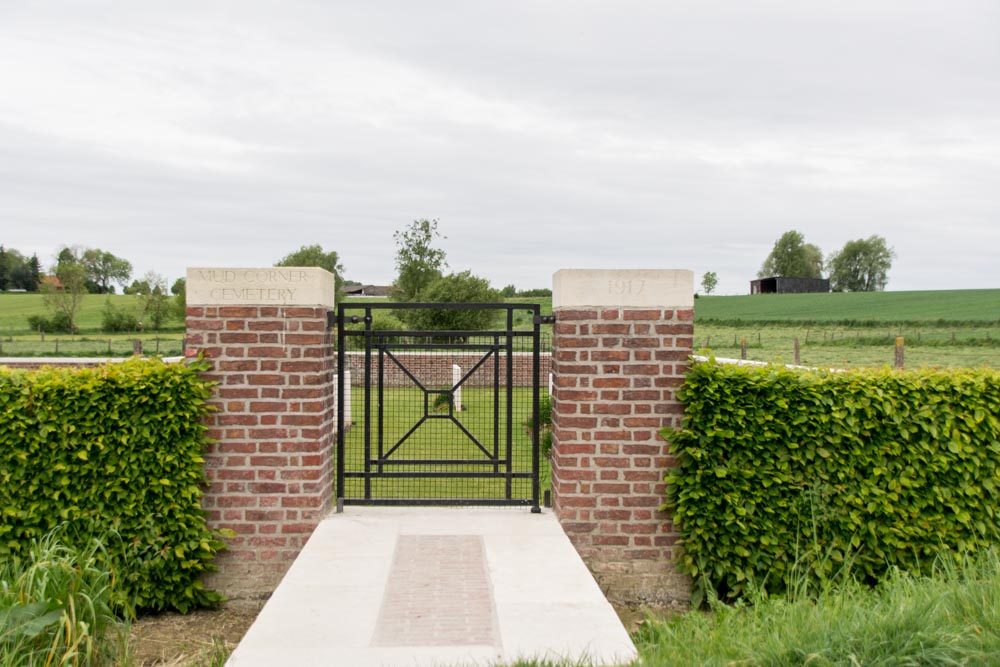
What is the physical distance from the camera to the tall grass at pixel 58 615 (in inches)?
129

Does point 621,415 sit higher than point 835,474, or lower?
higher

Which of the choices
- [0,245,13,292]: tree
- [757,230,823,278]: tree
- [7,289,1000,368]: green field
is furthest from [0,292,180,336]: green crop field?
[757,230,823,278]: tree

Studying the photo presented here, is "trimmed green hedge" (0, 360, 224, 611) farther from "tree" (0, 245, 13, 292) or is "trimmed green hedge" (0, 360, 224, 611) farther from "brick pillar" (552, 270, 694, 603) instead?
"tree" (0, 245, 13, 292)

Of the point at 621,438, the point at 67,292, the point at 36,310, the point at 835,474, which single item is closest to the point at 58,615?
the point at 621,438

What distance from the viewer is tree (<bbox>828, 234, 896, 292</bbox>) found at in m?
77.2

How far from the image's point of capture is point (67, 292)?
41.4 metres

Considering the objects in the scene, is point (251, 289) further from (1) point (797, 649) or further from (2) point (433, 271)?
(2) point (433, 271)

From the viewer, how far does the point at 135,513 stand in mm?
4602

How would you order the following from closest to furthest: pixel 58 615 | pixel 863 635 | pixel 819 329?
pixel 863 635 < pixel 58 615 < pixel 819 329

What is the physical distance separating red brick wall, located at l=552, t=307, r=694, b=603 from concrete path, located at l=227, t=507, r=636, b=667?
40 cm

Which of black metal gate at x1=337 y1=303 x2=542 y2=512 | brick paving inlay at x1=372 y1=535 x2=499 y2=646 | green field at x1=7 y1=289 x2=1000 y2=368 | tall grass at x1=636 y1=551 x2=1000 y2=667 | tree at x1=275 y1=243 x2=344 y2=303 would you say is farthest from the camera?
tree at x1=275 y1=243 x2=344 y2=303

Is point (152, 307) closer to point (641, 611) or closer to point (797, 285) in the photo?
point (641, 611)

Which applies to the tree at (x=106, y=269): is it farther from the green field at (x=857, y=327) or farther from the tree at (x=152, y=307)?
the green field at (x=857, y=327)

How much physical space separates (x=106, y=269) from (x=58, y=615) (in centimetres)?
7324
